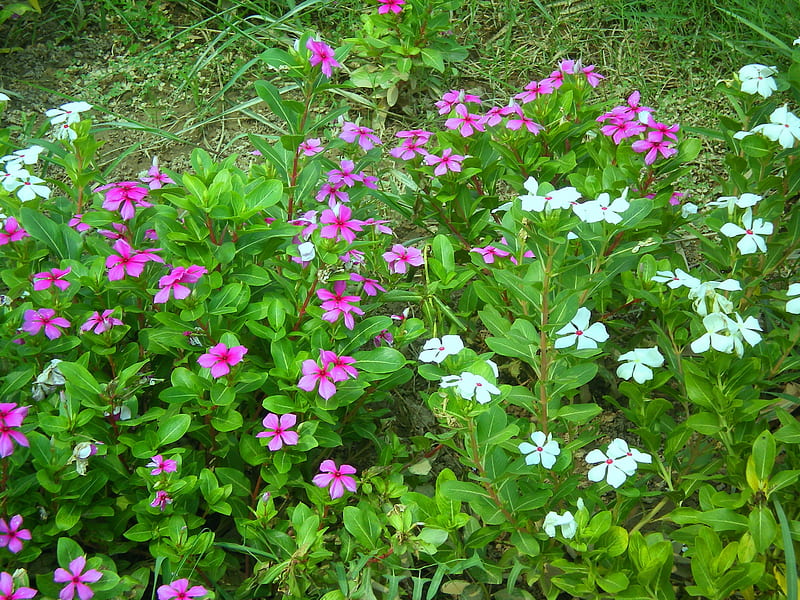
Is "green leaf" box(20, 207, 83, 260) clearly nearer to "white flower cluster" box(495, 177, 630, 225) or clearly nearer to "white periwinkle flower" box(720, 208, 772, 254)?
"white flower cluster" box(495, 177, 630, 225)

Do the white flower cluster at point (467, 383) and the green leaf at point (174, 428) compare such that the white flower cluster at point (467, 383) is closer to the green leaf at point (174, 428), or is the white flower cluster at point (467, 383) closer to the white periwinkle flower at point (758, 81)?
the green leaf at point (174, 428)

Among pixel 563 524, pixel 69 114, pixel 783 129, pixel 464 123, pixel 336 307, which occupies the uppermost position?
pixel 783 129

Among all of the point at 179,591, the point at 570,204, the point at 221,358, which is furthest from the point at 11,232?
the point at 570,204

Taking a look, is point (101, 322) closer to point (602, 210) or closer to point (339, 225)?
point (339, 225)

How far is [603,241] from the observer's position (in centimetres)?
196

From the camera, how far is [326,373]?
6.11 feet

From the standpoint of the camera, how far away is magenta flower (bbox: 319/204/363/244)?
6.37ft

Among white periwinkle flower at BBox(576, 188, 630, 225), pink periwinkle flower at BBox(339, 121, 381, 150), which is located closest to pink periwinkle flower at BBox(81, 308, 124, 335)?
pink periwinkle flower at BBox(339, 121, 381, 150)

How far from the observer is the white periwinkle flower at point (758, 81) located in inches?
85.7

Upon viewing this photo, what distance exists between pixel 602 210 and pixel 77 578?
1.43 meters

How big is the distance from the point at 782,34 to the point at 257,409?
9.40ft

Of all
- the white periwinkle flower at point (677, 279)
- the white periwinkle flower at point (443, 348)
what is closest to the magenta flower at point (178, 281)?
the white periwinkle flower at point (443, 348)

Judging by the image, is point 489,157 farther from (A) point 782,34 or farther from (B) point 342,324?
(A) point 782,34

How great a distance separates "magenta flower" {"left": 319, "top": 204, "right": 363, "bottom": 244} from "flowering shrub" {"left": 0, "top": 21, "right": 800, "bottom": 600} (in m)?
0.01
